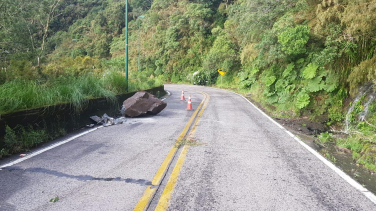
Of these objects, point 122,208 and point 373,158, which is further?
point 373,158

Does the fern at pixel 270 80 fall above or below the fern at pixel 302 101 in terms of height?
above

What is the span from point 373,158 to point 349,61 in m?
6.68

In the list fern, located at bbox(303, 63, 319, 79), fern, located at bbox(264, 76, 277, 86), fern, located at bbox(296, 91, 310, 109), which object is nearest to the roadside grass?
fern, located at bbox(296, 91, 310, 109)

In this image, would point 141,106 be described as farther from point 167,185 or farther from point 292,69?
point 292,69

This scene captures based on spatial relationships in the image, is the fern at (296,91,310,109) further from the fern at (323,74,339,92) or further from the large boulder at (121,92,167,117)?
the large boulder at (121,92,167,117)

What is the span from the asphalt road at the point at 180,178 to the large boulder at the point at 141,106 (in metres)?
3.48

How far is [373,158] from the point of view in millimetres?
5898

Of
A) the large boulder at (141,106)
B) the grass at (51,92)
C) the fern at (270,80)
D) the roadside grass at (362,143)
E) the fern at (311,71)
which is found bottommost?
the roadside grass at (362,143)

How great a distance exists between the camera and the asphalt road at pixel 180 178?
136 inches

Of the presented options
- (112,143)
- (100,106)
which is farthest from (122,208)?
(100,106)

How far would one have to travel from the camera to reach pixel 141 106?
35.0 feet

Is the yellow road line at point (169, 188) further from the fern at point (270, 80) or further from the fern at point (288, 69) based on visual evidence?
the fern at point (270, 80)

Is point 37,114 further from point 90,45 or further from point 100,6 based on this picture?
point 100,6

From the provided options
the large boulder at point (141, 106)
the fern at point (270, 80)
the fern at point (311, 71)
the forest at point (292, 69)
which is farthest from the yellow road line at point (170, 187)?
the fern at point (270, 80)
